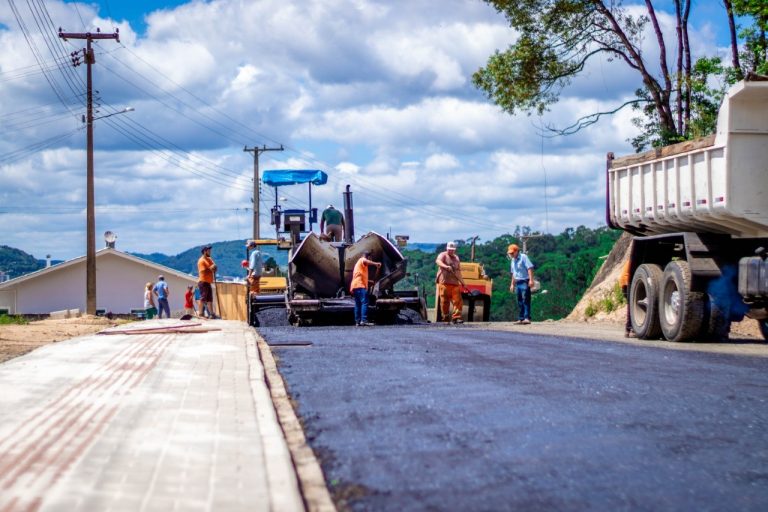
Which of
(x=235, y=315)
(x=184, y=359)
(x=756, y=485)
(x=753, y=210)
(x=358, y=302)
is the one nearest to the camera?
(x=756, y=485)

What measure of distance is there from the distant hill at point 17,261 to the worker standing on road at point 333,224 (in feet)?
335

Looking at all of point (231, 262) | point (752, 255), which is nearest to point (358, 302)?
point (752, 255)

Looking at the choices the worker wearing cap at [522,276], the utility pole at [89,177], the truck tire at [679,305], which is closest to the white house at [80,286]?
the utility pole at [89,177]

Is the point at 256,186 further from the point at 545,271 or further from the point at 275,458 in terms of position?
the point at 275,458

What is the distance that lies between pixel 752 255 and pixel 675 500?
10.1 metres

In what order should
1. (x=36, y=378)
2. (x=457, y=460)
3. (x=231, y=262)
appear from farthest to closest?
(x=231, y=262) → (x=36, y=378) → (x=457, y=460)

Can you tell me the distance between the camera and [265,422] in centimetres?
700

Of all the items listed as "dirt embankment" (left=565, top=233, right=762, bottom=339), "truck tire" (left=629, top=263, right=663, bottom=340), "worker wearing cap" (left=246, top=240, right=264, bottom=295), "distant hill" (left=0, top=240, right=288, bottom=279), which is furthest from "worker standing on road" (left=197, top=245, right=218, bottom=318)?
"distant hill" (left=0, top=240, right=288, bottom=279)

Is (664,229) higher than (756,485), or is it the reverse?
(664,229)

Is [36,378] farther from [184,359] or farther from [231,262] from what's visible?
[231,262]

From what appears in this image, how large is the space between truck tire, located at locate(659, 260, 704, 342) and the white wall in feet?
167

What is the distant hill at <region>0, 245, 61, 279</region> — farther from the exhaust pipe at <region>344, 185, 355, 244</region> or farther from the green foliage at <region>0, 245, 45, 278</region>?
the exhaust pipe at <region>344, 185, 355, 244</region>

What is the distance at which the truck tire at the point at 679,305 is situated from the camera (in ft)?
48.7

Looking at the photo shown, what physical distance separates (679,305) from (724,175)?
207cm
